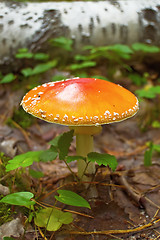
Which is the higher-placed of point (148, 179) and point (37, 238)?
point (37, 238)

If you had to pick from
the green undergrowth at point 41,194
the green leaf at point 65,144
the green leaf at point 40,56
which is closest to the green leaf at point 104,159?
the green undergrowth at point 41,194

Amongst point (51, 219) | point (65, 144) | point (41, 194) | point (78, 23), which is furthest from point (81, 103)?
point (78, 23)

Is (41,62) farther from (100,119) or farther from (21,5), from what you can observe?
→ (100,119)

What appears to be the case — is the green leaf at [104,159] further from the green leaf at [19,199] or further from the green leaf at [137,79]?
the green leaf at [137,79]

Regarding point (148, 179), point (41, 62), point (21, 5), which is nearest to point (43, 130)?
point (41, 62)

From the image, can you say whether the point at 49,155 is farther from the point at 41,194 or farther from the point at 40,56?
the point at 40,56

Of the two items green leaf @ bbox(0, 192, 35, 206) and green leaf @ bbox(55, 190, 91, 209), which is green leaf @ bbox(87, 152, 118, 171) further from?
green leaf @ bbox(0, 192, 35, 206)

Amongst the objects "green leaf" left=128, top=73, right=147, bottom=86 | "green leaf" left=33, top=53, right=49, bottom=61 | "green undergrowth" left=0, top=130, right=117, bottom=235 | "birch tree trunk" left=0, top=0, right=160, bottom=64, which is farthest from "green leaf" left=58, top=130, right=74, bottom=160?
"green leaf" left=128, top=73, right=147, bottom=86

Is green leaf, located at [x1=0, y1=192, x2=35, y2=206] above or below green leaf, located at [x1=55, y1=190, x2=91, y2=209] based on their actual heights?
above
